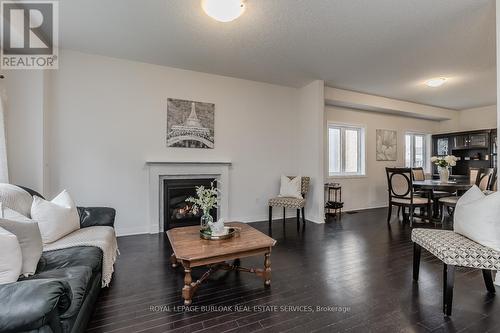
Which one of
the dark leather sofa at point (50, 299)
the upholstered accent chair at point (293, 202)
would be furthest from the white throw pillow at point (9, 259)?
the upholstered accent chair at point (293, 202)

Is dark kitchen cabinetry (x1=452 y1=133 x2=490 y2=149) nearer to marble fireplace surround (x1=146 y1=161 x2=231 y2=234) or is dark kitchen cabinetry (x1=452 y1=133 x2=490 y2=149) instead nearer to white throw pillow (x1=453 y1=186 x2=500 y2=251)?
white throw pillow (x1=453 y1=186 x2=500 y2=251)

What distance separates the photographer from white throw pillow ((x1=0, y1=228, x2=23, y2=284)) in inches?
48.3

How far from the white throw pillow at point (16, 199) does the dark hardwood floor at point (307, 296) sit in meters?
1.03

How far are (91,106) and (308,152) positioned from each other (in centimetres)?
389

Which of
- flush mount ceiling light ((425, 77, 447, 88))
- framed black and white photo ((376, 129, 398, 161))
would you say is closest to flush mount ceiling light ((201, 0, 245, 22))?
flush mount ceiling light ((425, 77, 447, 88))

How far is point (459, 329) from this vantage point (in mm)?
1699

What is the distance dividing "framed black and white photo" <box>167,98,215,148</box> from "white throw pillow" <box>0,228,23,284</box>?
2.97 m

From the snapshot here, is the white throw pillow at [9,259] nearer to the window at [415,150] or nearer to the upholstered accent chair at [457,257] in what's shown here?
the upholstered accent chair at [457,257]

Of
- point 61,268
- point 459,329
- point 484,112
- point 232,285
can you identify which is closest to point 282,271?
point 232,285

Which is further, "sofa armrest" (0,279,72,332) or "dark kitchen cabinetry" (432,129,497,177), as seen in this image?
"dark kitchen cabinetry" (432,129,497,177)

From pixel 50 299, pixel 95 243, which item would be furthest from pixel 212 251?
pixel 50 299

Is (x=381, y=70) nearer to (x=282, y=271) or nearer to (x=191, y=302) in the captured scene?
(x=282, y=271)

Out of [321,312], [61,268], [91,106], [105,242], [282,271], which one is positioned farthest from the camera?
[91,106]

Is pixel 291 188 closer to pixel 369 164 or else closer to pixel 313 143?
pixel 313 143
